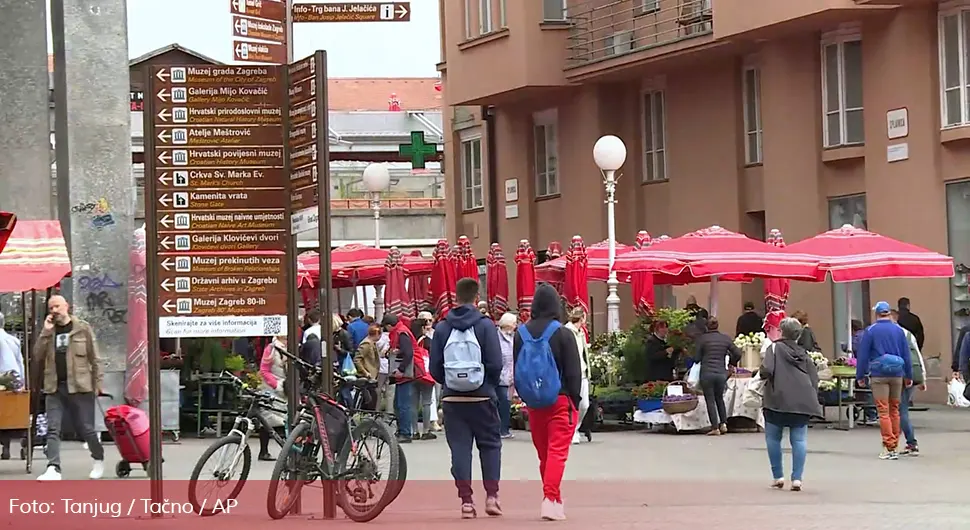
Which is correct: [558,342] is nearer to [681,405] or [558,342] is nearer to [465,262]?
[681,405]

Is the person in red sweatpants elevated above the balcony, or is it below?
below

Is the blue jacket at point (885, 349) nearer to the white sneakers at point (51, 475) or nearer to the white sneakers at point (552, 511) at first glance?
the white sneakers at point (552, 511)

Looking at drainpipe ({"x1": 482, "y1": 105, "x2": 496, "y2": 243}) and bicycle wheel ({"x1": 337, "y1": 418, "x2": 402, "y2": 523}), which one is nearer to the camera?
bicycle wheel ({"x1": 337, "y1": 418, "x2": 402, "y2": 523})

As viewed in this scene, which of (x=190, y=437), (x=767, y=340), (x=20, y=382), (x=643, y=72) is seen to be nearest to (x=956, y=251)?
(x=767, y=340)

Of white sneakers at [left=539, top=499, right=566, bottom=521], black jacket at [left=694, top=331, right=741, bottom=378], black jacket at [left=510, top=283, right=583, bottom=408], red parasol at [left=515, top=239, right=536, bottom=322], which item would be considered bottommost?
white sneakers at [left=539, top=499, right=566, bottom=521]

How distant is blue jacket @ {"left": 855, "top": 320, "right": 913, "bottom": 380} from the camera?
19094mm

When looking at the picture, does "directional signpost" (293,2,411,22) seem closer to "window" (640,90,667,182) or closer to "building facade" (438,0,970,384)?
"building facade" (438,0,970,384)

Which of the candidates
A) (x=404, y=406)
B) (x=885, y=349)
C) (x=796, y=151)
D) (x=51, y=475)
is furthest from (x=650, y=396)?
(x=51, y=475)

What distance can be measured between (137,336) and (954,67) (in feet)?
47.3

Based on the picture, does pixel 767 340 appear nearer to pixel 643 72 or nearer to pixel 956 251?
pixel 956 251

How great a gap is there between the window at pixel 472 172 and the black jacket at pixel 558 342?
1151 inches

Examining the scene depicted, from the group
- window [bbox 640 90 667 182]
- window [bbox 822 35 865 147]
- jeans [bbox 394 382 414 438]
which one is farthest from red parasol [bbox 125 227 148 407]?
window [bbox 640 90 667 182]

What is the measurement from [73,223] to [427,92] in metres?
56.0

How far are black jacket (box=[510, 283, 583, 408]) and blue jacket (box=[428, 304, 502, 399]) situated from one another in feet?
0.34
